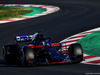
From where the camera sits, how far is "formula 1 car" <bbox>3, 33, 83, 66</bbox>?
35.3 feet

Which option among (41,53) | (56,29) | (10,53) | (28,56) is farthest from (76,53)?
(56,29)

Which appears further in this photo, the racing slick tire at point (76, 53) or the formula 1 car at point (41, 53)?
the racing slick tire at point (76, 53)

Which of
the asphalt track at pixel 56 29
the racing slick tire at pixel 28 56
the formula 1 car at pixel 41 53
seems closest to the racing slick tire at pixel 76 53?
the formula 1 car at pixel 41 53

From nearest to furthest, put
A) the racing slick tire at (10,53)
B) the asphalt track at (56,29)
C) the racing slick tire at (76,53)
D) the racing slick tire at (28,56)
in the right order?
the asphalt track at (56,29)
the racing slick tire at (28,56)
the racing slick tire at (76,53)
the racing slick tire at (10,53)

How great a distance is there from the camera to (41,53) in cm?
1145

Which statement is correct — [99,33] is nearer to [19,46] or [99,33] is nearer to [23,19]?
[19,46]

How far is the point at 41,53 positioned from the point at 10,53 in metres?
1.53

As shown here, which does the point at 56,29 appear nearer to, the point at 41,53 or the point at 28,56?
the point at 41,53

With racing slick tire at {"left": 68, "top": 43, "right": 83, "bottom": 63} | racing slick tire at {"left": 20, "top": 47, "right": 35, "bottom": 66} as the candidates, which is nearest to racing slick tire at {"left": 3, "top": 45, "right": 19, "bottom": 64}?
racing slick tire at {"left": 20, "top": 47, "right": 35, "bottom": 66}

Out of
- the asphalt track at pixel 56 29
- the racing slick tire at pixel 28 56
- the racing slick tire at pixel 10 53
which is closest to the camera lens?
the asphalt track at pixel 56 29

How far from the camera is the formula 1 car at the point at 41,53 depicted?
10766mm

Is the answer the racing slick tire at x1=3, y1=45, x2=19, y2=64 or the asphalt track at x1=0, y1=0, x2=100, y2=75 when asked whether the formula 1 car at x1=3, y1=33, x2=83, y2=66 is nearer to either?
the racing slick tire at x1=3, y1=45, x2=19, y2=64

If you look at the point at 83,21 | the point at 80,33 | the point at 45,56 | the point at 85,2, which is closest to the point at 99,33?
the point at 80,33

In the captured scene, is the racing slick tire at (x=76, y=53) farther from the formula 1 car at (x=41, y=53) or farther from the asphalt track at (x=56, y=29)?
the asphalt track at (x=56, y=29)
